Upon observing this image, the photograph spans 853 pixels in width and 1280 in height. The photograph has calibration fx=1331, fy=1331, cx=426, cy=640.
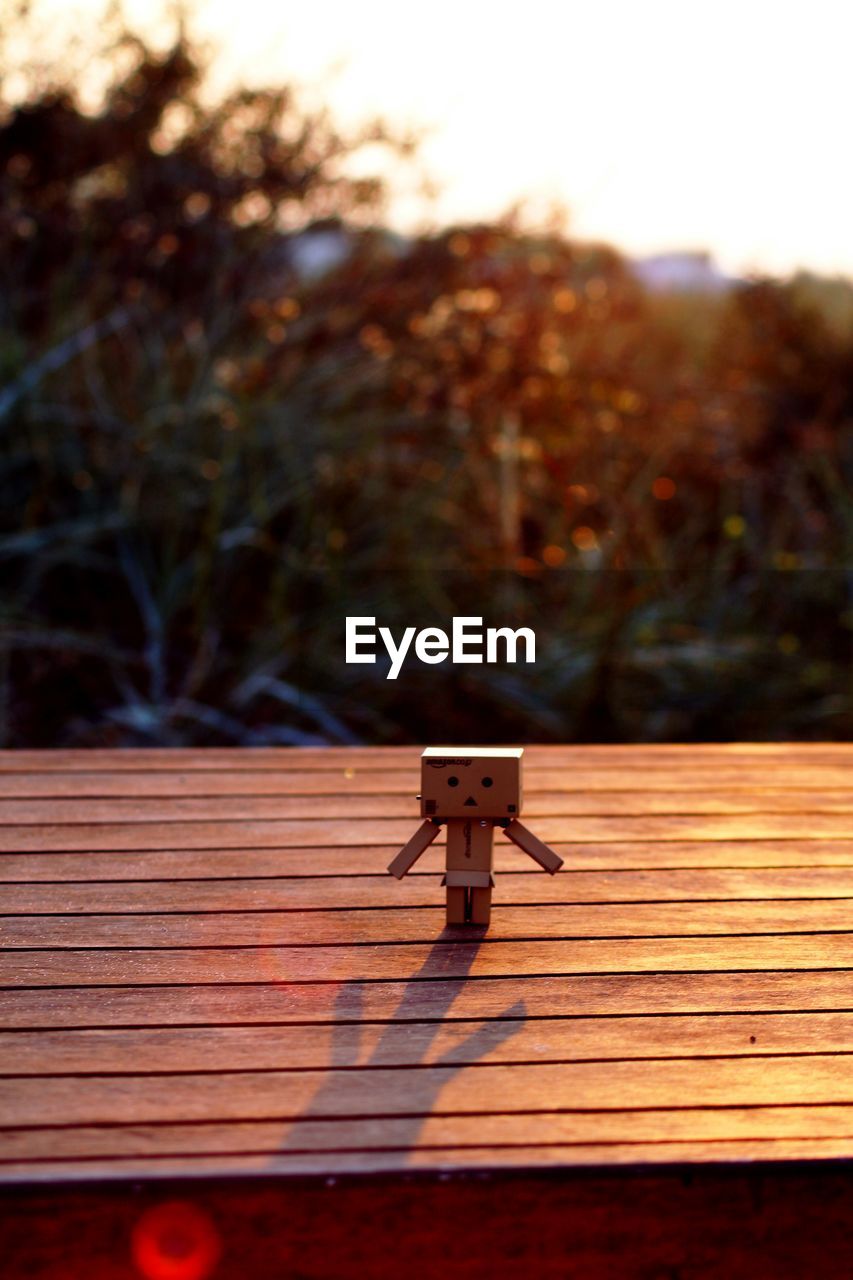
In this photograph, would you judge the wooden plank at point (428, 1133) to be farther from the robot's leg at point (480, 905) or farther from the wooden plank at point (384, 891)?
the wooden plank at point (384, 891)

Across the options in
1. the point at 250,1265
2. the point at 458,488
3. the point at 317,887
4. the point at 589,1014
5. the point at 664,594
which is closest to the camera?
the point at 250,1265

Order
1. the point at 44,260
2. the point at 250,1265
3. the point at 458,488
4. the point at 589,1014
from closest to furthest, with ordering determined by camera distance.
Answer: the point at 250,1265
the point at 589,1014
the point at 458,488
the point at 44,260

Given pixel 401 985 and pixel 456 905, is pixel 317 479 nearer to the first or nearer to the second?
pixel 456 905

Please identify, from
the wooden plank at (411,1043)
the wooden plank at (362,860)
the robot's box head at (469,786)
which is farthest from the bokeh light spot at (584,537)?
the wooden plank at (411,1043)

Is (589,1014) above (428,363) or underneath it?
underneath

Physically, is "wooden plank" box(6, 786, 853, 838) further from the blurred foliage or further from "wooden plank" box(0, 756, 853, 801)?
the blurred foliage

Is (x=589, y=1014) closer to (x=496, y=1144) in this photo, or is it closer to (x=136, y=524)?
(x=496, y=1144)

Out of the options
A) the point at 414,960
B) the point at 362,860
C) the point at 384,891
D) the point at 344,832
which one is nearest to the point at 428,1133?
the point at 414,960

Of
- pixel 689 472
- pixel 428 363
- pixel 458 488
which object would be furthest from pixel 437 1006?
pixel 689 472
